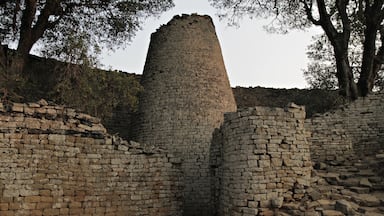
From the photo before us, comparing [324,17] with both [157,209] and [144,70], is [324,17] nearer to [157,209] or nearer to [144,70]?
[144,70]

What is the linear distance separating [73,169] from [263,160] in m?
3.77

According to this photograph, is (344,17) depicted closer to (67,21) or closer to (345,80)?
(345,80)

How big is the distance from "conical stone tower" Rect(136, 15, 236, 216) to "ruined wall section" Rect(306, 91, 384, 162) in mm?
3193

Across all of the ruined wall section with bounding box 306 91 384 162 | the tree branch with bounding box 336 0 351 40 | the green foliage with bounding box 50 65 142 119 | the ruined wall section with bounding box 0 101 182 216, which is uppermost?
the tree branch with bounding box 336 0 351 40

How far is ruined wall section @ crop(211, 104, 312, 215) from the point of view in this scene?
703cm

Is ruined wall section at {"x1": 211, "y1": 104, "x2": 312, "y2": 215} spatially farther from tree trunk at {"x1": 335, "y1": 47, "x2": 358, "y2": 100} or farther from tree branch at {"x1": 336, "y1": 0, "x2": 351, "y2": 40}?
tree branch at {"x1": 336, "y1": 0, "x2": 351, "y2": 40}

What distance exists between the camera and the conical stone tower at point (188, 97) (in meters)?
11.6

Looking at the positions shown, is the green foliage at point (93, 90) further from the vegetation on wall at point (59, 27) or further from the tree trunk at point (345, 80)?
the tree trunk at point (345, 80)

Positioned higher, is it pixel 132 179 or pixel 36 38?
pixel 36 38

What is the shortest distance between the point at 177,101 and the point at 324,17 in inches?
A: 239

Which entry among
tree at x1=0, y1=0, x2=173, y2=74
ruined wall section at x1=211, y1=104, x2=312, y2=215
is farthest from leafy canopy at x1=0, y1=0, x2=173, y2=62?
ruined wall section at x1=211, y1=104, x2=312, y2=215

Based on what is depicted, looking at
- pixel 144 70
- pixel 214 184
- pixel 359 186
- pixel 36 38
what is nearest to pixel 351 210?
pixel 359 186

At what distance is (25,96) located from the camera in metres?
11.7

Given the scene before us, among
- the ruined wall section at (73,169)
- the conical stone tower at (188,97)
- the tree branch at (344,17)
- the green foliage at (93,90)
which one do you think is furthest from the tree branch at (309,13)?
the ruined wall section at (73,169)
